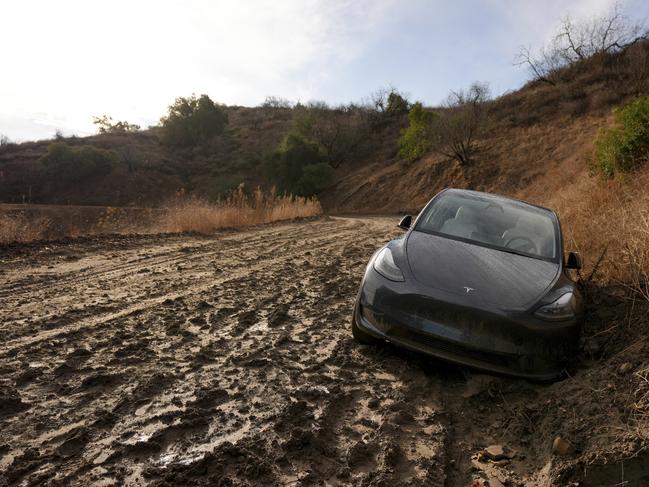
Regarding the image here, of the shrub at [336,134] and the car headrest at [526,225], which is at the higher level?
the shrub at [336,134]

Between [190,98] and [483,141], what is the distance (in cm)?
3875

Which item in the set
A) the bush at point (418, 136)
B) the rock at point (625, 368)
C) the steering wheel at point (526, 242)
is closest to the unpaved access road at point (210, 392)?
the rock at point (625, 368)

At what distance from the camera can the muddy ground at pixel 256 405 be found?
7.41 feet

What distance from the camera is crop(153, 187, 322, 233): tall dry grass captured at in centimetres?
1034

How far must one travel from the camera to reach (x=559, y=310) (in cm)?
346

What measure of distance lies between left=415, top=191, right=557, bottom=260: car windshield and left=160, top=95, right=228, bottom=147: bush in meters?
54.1

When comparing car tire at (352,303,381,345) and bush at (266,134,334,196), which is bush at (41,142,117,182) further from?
car tire at (352,303,381,345)

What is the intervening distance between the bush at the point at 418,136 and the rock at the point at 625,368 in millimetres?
36382

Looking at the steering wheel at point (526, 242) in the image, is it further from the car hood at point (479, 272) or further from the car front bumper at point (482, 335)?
the car front bumper at point (482, 335)

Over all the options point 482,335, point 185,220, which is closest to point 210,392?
point 482,335

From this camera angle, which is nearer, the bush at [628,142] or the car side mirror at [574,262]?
the car side mirror at [574,262]

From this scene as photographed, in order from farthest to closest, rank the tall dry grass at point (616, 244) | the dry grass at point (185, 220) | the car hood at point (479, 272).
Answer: the dry grass at point (185, 220)
the tall dry grass at point (616, 244)
the car hood at point (479, 272)

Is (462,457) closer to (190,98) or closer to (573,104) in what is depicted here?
(573,104)

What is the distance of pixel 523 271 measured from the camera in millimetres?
3900
